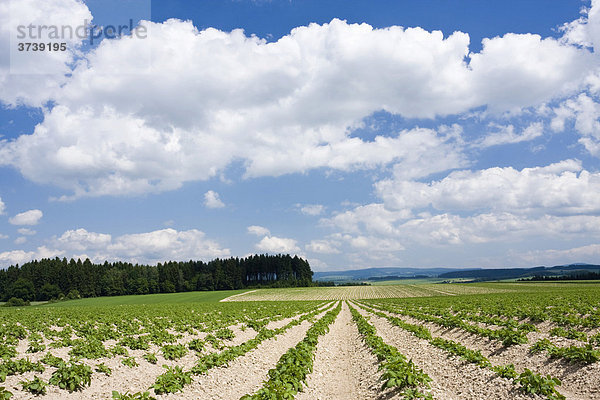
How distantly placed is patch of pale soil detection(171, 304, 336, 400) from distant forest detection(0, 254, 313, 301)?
387 ft

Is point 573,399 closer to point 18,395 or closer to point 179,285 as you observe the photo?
point 18,395

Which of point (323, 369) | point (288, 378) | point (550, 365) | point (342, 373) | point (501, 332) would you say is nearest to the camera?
point (288, 378)

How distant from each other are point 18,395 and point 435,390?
13.4 meters

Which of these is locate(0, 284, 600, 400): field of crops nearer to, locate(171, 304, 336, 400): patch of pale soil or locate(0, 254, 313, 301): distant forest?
locate(171, 304, 336, 400): patch of pale soil

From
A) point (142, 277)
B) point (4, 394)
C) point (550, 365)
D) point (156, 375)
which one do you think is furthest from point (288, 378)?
point (142, 277)

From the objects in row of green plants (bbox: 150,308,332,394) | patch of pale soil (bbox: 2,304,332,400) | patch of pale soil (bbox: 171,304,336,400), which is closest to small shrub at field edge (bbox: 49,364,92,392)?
patch of pale soil (bbox: 2,304,332,400)

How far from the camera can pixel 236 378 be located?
14.9m

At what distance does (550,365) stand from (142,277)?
140324 millimetres

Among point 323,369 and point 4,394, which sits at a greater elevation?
point 4,394

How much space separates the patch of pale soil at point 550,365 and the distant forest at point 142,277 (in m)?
125

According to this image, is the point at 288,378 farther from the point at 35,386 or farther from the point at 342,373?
the point at 35,386

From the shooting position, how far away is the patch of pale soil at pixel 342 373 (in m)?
13.2

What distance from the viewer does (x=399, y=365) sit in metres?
13.3

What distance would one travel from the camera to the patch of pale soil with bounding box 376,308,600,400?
37.9 feet
